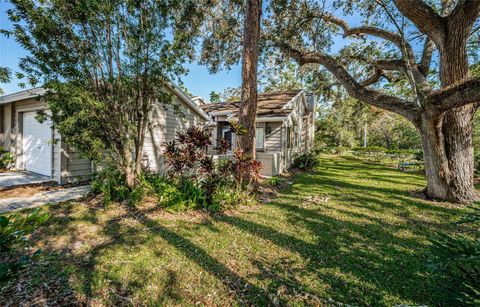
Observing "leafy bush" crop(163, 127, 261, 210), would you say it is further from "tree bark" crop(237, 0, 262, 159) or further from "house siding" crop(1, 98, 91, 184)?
"house siding" crop(1, 98, 91, 184)

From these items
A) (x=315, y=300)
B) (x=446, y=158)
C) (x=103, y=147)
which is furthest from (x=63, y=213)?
(x=446, y=158)

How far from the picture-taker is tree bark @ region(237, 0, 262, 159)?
674 cm

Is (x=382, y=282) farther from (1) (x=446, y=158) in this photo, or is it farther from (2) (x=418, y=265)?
(1) (x=446, y=158)

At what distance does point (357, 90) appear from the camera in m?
7.61

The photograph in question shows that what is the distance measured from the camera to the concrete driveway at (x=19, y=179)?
6966 millimetres

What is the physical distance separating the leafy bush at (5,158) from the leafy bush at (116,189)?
6318 millimetres

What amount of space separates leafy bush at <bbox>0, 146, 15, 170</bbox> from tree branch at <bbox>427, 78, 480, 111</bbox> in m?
15.3

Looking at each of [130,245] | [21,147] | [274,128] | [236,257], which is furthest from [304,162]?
[21,147]

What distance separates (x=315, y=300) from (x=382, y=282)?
1.07 metres

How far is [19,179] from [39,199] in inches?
126

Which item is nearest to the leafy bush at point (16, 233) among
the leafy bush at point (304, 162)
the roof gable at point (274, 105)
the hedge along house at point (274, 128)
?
the hedge along house at point (274, 128)

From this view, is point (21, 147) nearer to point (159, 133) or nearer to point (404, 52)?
point (159, 133)

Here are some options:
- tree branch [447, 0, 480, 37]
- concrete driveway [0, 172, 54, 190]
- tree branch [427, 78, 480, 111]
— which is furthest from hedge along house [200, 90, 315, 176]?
tree branch [447, 0, 480, 37]

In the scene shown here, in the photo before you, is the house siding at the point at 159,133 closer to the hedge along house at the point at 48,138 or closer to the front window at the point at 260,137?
the hedge along house at the point at 48,138
